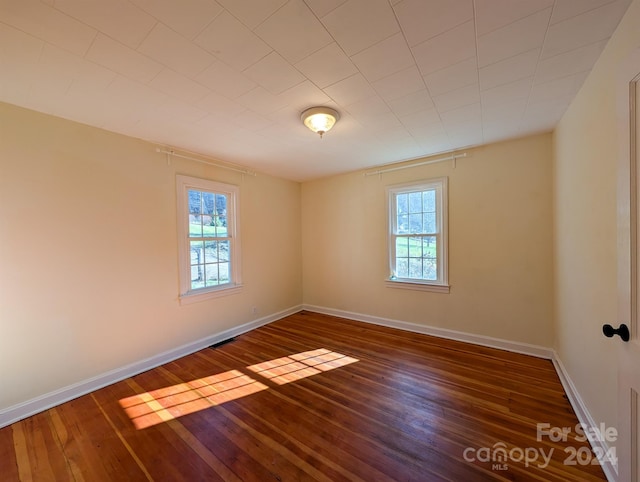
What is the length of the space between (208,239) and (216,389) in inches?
75.2

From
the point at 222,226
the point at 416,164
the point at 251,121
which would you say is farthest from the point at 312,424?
the point at 416,164

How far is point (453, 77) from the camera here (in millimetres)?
1793

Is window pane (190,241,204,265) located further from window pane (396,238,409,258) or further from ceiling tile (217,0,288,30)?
window pane (396,238,409,258)

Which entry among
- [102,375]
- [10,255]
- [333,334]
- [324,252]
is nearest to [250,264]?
[324,252]

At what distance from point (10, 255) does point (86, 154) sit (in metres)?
1.07

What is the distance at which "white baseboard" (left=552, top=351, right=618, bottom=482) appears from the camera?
4.68ft

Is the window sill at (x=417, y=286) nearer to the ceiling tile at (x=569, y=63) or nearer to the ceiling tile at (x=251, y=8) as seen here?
the ceiling tile at (x=569, y=63)

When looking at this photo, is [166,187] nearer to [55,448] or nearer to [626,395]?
[55,448]

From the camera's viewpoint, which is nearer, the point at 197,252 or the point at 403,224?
the point at 197,252

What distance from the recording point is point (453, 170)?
3.41 m

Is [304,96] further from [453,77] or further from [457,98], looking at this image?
[457,98]

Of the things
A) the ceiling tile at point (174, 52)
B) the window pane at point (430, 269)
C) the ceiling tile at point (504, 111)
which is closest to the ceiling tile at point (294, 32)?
the ceiling tile at point (174, 52)

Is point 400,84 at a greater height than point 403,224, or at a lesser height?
greater

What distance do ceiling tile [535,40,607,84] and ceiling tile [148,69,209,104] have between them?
242 cm
